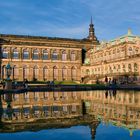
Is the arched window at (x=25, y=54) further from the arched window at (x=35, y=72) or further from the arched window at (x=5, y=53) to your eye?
the arched window at (x=5, y=53)

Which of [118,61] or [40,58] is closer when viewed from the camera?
[118,61]

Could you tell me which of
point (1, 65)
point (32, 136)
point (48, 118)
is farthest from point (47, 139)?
point (1, 65)

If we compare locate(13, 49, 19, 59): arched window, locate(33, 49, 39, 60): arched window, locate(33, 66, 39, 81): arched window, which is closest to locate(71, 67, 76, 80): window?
locate(33, 66, 39, 81): arched window

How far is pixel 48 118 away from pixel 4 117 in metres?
2.27

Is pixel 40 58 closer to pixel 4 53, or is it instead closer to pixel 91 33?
pixel 4 53

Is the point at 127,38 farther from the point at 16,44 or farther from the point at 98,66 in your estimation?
the point at 16,44

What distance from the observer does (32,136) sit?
10.3 metres

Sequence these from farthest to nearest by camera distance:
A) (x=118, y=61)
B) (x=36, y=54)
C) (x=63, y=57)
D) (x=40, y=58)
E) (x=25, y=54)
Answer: (x=63, y=57), (x=36, y=54), (x=40, y=58), (x=25, y=54), (x=118, y=61)

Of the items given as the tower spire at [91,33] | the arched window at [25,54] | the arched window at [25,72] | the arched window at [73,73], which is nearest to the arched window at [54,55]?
the arched window at [73,73]

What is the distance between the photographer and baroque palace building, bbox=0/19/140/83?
260 feet

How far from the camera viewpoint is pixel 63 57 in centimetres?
9606

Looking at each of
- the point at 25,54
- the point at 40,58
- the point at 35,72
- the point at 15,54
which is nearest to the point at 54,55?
the point at 40,58

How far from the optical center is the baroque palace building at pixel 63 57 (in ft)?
260

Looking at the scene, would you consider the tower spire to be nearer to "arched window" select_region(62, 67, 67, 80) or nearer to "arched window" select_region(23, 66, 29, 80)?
"arched window" select_region(62, 67, 67, 80)
